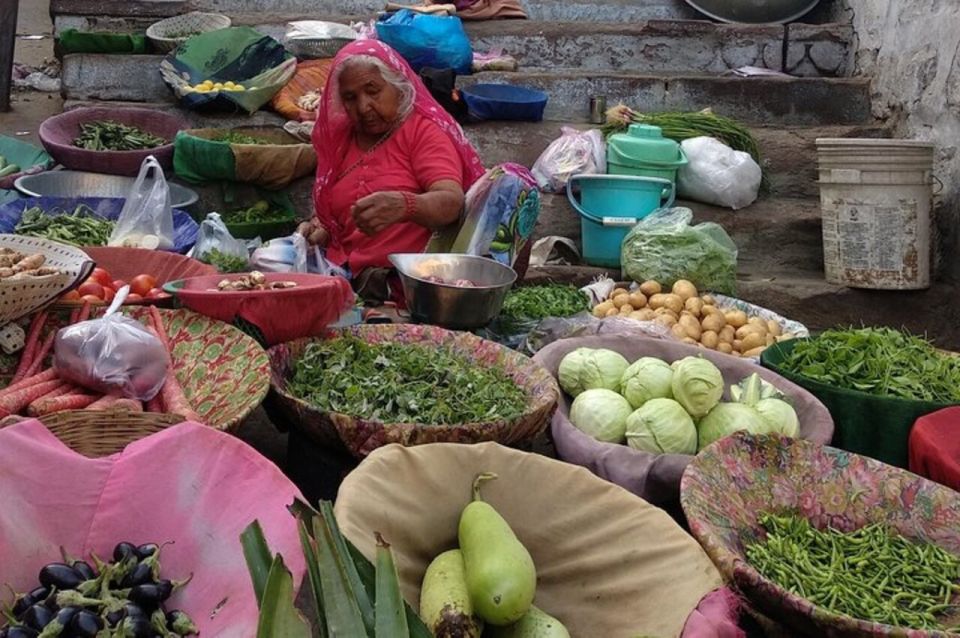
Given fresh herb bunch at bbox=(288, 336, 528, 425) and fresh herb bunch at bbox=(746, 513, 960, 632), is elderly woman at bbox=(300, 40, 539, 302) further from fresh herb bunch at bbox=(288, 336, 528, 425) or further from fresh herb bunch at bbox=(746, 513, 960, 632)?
fresh herb bunch at bbox=(746, 513, 960, 632)

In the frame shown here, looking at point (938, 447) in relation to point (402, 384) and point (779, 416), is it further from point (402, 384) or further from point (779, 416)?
point (402, 384)

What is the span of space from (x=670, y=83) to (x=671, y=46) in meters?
0.74

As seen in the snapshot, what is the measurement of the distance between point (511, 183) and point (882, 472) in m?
2.04

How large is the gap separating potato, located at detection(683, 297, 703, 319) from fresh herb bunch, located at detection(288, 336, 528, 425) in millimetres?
1485

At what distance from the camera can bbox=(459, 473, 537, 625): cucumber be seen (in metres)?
1.79

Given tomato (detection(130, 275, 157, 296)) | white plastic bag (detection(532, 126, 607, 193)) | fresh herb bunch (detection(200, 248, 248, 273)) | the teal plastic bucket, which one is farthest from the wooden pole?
tomato (detection(130, 275, 157, 296))

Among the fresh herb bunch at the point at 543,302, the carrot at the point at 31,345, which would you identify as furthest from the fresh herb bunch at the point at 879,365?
the carrot at the point at 31,345

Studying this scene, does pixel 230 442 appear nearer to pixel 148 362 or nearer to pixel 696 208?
pixel 148 362

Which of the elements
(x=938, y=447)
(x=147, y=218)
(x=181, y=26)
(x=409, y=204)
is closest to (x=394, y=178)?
(x=409, y=204)

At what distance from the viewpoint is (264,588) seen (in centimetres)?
149

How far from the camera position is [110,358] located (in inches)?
99.5

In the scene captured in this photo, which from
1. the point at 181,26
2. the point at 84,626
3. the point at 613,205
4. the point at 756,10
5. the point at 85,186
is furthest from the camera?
the point at 756,10

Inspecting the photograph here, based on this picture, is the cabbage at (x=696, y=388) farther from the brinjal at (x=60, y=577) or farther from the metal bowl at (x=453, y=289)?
the brinjal at (x=60, y=577)

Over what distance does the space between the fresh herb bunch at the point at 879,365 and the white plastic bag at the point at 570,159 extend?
2.18 meters
